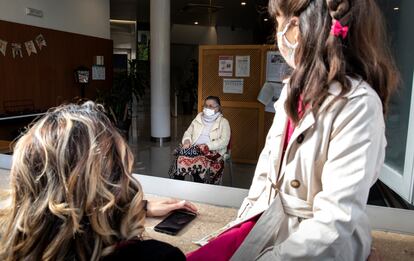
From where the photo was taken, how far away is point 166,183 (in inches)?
60.6

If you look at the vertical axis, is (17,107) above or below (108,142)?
below

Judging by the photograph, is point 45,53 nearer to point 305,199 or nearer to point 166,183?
point 166,183

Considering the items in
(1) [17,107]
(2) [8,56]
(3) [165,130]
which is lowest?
(3) [165,130]

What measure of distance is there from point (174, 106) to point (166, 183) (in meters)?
9.29

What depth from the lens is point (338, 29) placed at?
0.75 meters

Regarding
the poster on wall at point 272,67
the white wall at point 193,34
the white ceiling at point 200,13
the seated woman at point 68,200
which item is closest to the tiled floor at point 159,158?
the poster on wall at point 272,67

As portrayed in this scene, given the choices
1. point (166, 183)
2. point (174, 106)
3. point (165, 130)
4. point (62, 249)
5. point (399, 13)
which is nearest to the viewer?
point (62, 249)

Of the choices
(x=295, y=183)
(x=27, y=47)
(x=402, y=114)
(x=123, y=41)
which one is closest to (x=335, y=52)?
(x=295, y=183)

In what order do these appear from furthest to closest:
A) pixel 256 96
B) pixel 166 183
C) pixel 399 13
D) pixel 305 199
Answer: pixel 256 96
pixel 399 13
pixel 166 183
pixel 305 199

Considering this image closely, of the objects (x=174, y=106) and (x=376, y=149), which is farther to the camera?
(x=174, y=106)

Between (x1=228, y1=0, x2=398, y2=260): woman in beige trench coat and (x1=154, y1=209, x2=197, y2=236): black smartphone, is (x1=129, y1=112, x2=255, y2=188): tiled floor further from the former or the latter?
(x1=228, y1=0, x2=398, y2=260): woman in beige trench coat

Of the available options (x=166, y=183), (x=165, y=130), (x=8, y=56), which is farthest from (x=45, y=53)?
(x=166, y=183)

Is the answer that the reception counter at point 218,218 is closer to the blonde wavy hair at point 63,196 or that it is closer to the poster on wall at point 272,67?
the blonde wavy hair at point 63,196

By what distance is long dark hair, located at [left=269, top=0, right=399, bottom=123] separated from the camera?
75cm
